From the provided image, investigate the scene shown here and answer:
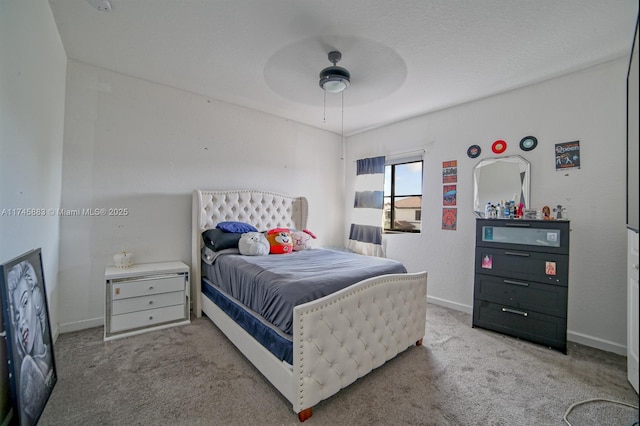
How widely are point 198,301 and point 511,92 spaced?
4.26 meters

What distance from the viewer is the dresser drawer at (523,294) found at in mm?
2418

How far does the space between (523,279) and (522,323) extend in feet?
1.38

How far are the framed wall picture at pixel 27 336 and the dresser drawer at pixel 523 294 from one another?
3.50 m

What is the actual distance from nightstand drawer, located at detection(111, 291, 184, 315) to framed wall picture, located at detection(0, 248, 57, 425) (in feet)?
2.36

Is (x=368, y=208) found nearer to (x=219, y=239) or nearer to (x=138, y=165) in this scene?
(x=219, y=239)

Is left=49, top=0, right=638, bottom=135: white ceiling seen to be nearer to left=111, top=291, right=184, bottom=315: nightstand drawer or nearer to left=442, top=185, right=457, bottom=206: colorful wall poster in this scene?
left=442, top=185, right=457, bottom=206: colorful wall poster

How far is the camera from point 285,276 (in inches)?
79.5

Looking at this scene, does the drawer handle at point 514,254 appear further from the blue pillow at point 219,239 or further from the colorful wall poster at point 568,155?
the blue pillow at point 219,239

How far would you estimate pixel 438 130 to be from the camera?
3.65 metres

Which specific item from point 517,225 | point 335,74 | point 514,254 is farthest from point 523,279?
point 335,74

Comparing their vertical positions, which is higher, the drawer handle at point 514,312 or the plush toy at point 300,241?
the plush toy at point 300,241

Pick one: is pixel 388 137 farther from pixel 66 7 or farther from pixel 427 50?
pixel 66 7

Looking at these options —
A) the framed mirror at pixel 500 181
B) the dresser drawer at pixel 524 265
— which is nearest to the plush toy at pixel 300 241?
the dresser drawer at pixel 524 265

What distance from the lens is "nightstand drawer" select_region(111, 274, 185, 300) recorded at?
8.07 feet
